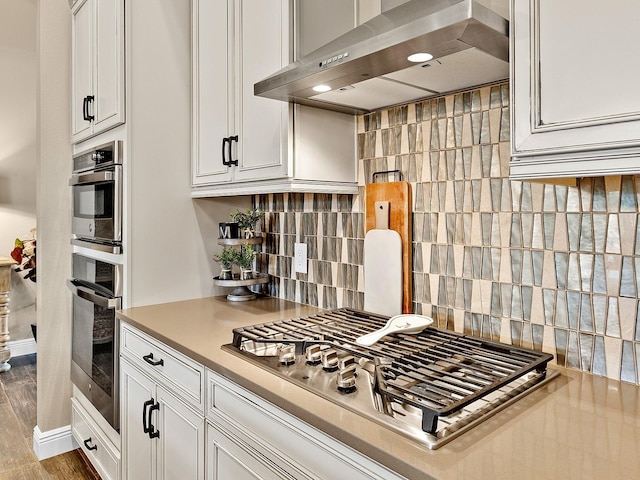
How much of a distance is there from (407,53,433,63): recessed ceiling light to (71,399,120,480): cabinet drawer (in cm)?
196

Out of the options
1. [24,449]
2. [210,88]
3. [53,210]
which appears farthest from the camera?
[24,449]

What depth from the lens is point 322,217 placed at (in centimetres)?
190

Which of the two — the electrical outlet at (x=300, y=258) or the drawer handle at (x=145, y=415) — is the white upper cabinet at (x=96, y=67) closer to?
the electrical outlet at (x=300, y=258)

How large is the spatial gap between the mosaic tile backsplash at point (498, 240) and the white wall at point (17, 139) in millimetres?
3660

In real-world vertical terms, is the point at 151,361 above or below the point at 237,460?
above

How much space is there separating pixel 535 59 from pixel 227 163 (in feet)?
4.01

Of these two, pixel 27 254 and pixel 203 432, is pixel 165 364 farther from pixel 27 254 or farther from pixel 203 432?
pixel 27 254

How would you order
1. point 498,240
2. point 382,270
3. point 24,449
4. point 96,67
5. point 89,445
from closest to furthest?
point 498,240, point 382,270, point 96,67, point 89,445, point 24,449

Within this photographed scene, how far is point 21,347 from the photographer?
421 cm

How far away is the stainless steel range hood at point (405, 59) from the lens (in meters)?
0.97

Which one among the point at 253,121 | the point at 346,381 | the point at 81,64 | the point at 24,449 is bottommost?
the point at 24,449

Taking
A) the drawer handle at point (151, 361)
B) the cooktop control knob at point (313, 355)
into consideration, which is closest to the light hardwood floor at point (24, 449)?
the drawer handle at point (151, 361)

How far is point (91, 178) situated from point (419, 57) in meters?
1.65

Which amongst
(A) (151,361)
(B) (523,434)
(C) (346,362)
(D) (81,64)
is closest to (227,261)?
(A) (151,361)
